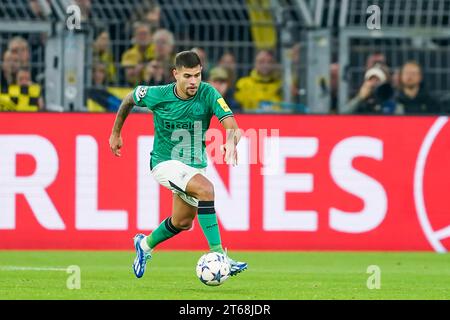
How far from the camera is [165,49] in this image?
15.9 m

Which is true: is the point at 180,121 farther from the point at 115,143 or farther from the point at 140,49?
the point at 140,49

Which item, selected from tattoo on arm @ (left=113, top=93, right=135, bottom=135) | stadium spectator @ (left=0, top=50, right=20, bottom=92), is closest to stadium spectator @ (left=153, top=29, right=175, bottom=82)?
stadium spectator @ (left=0, top=50, right=20, bottom=92)

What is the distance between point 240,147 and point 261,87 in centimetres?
131

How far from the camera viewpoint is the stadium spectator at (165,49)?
52.0ft

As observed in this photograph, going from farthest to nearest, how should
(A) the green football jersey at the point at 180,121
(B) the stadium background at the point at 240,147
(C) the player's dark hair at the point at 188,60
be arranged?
(B) the stadium background at the point at 240,147 → (A) the green football jersey at the point at 180,121 → (C) the player's dark hair at the point at 188,60

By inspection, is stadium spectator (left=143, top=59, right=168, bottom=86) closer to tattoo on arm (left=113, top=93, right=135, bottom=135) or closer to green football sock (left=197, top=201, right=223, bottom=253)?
tattoo on arm (left=113, top=93, right=135, bottom=135)

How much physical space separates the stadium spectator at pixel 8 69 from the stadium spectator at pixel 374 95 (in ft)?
12.0

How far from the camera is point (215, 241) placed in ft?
35.7

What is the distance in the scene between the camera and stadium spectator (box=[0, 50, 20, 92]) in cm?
1547

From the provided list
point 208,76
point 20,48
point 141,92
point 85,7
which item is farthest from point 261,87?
point 141,92

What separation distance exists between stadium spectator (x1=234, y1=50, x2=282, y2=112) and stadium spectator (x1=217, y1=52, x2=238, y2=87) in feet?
0.49

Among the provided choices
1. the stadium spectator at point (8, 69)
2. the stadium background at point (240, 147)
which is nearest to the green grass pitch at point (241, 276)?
the stadium background at point (240, 147)

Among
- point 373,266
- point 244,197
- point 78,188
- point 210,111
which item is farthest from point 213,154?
point 210,111

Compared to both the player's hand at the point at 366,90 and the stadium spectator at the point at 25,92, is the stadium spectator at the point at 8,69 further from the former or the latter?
the player's hand at the point at 366,90
